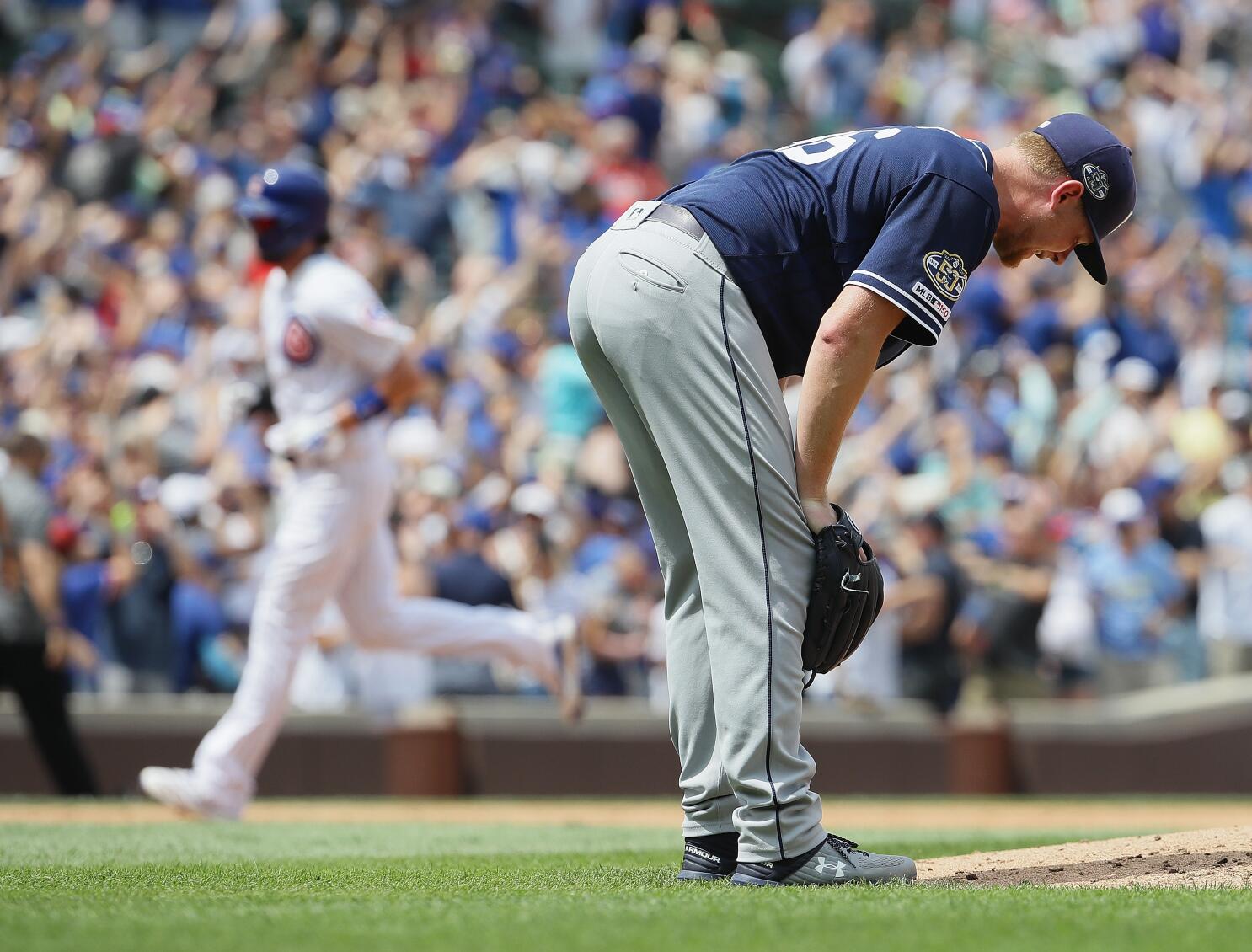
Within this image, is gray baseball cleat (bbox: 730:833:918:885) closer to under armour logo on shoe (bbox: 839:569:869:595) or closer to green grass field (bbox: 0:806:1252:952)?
green grass field (bbox: 0:806:1252:952)

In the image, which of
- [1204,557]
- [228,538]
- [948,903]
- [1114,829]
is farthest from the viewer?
[1204,557]

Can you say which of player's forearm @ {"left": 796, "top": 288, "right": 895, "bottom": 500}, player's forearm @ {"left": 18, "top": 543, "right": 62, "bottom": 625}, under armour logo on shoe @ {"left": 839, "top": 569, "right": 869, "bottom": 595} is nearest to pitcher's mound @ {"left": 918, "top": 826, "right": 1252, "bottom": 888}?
under armour logo on shoe @ {"left": 839, "top": 569, "right": 869, "bottom": 595}

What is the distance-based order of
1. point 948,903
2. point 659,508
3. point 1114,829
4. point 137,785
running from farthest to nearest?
point 137,785, point 1114,829, point 659,508, point 948,903

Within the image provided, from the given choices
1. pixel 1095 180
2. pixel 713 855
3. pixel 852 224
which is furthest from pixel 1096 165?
pixel 713 855

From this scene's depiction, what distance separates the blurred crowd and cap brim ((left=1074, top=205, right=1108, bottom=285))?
4.38 m

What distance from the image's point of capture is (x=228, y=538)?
1141 centimetres

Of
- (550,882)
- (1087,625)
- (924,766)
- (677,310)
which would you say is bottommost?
(924,766)

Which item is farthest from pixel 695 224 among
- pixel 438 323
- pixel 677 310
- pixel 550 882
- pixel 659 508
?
pixel 438 323

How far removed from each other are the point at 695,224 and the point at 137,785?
7428 mm

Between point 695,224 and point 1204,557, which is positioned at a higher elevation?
point 695,224

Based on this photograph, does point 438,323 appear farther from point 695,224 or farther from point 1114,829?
point 695,224

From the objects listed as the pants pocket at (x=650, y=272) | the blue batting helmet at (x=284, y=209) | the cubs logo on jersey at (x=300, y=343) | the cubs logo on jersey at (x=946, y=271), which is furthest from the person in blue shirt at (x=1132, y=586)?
the pants pocket at (x=650, y=272)

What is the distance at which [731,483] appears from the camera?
14.1ft

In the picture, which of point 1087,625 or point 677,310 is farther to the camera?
point 1087,625
